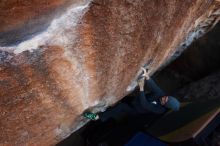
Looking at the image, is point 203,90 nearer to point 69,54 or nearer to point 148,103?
point 148,103

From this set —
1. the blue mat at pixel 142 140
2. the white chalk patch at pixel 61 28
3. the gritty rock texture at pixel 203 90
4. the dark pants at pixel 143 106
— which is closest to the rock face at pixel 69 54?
the white chalk patch at pixel 61 28

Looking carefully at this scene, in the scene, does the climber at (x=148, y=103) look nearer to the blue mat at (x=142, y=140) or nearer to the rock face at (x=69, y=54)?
the rock face at (x=69, y=54)

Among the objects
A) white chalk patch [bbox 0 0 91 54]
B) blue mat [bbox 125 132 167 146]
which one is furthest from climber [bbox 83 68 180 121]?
white chalk patch [bbox 0 0 91 54]

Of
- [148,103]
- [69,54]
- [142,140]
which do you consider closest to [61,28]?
[69,54]

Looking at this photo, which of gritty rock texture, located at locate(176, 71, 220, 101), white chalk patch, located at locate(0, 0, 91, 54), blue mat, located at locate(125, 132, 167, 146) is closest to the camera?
white chalk patch, located at locate(0, 0, 91, 54)

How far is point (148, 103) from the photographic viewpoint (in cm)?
324

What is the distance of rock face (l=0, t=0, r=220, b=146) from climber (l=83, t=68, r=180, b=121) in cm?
10

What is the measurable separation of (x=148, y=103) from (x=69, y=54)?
118 cm

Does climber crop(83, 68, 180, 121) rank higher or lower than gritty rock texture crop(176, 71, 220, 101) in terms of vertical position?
higher

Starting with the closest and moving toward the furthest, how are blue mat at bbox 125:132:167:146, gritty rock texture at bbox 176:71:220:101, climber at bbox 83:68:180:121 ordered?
1. climber at bbox 83:68:180:121
2. blue mat at bbox 125:132:167:146
3. gritty rock texture at bbox 176:71:220:101

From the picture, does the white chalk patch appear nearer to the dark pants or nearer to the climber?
the climber

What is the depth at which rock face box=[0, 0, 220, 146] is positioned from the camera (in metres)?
2.14

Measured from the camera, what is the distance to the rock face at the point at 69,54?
2145mm

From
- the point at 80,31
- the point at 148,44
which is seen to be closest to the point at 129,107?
the point at 148,44
